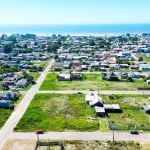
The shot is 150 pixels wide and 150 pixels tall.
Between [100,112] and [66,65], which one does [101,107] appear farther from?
[66,65]

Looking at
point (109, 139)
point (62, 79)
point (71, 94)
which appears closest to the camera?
point (109, 139)

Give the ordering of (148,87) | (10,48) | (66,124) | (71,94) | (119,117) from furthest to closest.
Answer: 1. (10,48)
2. (148,87)
3. (71,94)
4. (119,117)
5. (66,124)

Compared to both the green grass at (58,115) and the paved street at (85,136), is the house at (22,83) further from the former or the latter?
the paved street at (85,136)

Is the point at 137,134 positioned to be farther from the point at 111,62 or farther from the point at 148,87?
the point at 111,62

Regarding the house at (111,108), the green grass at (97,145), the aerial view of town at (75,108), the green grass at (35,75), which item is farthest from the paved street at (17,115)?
the house at (111,108)

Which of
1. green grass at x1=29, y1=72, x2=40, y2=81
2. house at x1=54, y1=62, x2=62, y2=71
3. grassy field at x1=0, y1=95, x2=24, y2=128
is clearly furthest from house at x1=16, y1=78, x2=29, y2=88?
house at x1=54, y1=62, x2=62, y2=71

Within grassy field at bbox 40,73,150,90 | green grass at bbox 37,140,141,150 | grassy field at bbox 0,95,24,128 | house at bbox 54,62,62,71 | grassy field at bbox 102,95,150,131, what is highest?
green grass at bbox 37,140,141,150

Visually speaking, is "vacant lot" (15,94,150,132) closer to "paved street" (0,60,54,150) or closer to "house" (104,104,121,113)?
"paved street" (0,60,54,150)

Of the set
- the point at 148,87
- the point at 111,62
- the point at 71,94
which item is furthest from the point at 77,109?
the point at 111,62

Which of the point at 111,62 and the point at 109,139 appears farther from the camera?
the point at 111,62
